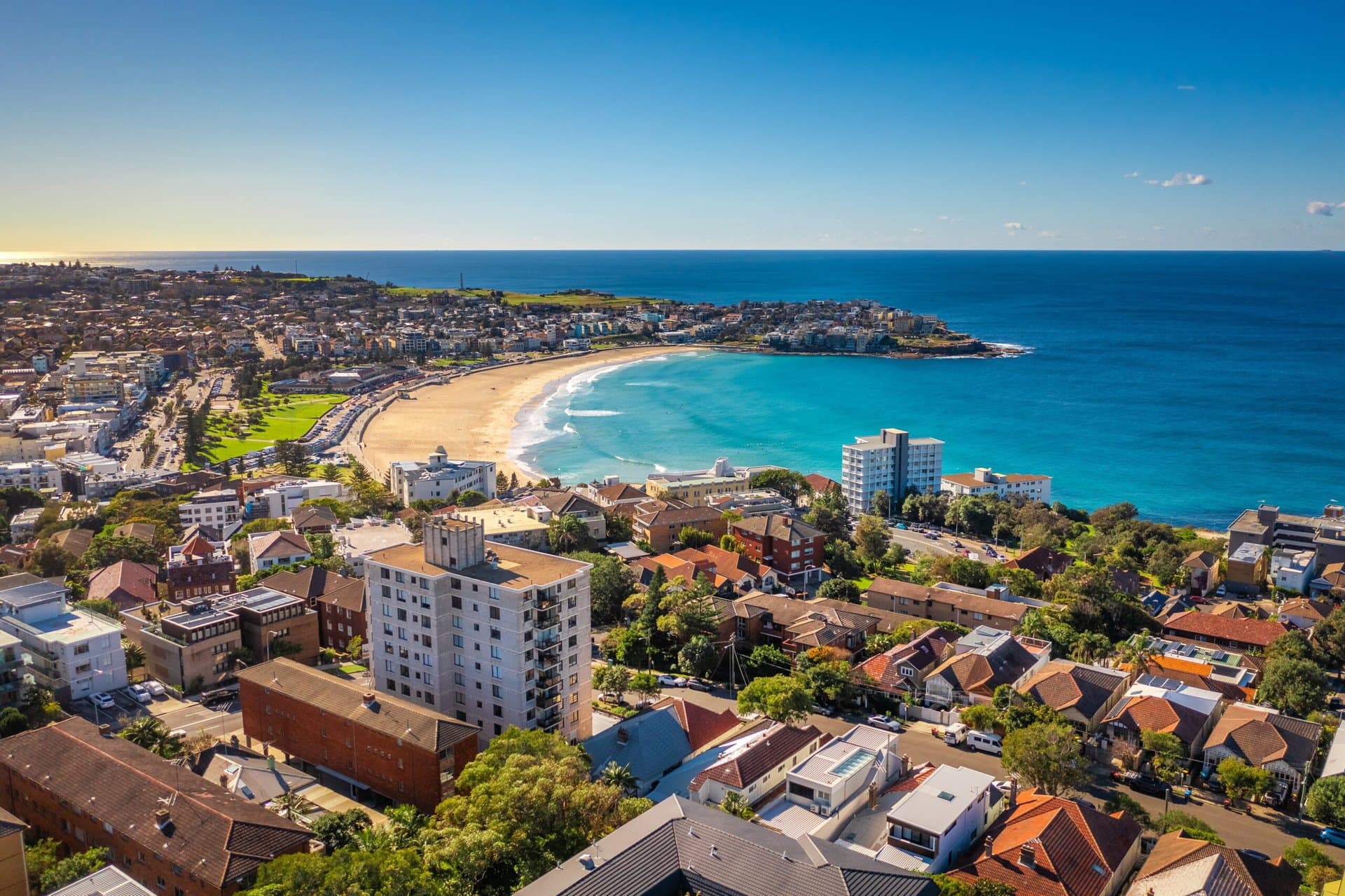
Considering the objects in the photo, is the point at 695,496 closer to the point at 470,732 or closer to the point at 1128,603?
the point at 1128,603

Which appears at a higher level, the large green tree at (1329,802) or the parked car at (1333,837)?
the large green tree at (1329,802)

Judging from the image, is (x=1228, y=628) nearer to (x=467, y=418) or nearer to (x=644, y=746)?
(x=644, y=746)

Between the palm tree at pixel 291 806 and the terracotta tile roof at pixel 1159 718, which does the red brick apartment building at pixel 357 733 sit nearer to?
the palm tree at pixel 291 806

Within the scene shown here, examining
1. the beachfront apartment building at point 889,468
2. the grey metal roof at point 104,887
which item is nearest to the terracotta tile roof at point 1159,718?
the grey metal roof at point 104,887

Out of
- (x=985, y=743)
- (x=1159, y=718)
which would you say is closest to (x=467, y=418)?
(x=985, y=743)

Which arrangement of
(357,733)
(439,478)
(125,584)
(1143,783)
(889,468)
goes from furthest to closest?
(889,468)
(439,478)
(125,584)
(1143,783)
(357,733)

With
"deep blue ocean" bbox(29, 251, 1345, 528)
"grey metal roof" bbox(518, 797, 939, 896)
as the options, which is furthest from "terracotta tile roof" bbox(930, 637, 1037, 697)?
"deep blue ocean" bbox(29, 251, 1345, 528)

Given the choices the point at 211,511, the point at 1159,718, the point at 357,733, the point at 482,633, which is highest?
the point at 482,633
